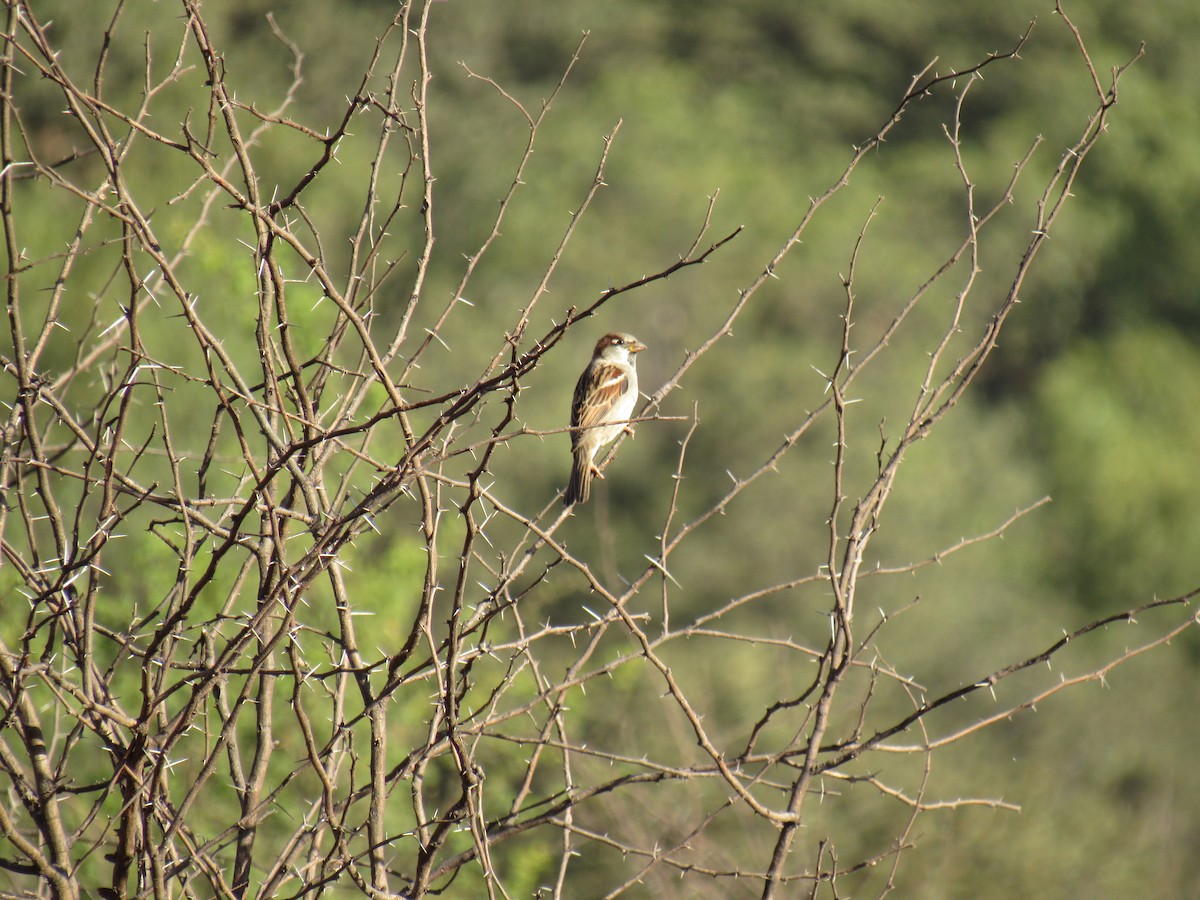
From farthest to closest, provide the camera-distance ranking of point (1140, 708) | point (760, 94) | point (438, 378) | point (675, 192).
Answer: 1. point (760, 94)
2. point (675, 192)
3. point (1140, 708)
4. point (438, 378)

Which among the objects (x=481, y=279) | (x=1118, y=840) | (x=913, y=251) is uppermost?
(x=913, y=251)

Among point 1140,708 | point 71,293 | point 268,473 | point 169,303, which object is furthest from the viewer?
point 1140,708

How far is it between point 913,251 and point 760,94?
6.35 metres

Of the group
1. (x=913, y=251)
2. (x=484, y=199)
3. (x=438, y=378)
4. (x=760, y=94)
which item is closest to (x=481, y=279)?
(x=484, y=199)

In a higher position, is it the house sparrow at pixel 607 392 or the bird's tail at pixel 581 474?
the house sparrow at pixel 607 392

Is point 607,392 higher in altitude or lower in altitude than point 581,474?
higher

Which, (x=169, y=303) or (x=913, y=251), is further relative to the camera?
(x=913, y=251)

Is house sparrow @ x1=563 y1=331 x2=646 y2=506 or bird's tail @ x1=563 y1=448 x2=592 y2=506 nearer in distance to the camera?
bird's tail @ x1=563 y1=448 x2=592 y2=506

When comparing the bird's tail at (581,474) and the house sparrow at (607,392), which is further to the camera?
the house sparrow at (607,392)

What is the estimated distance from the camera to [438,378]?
18.1 m

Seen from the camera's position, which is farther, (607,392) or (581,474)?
(607,392)

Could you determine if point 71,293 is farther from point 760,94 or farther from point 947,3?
point 947,3

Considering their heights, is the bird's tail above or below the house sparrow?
below

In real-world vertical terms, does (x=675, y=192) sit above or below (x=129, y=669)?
above
